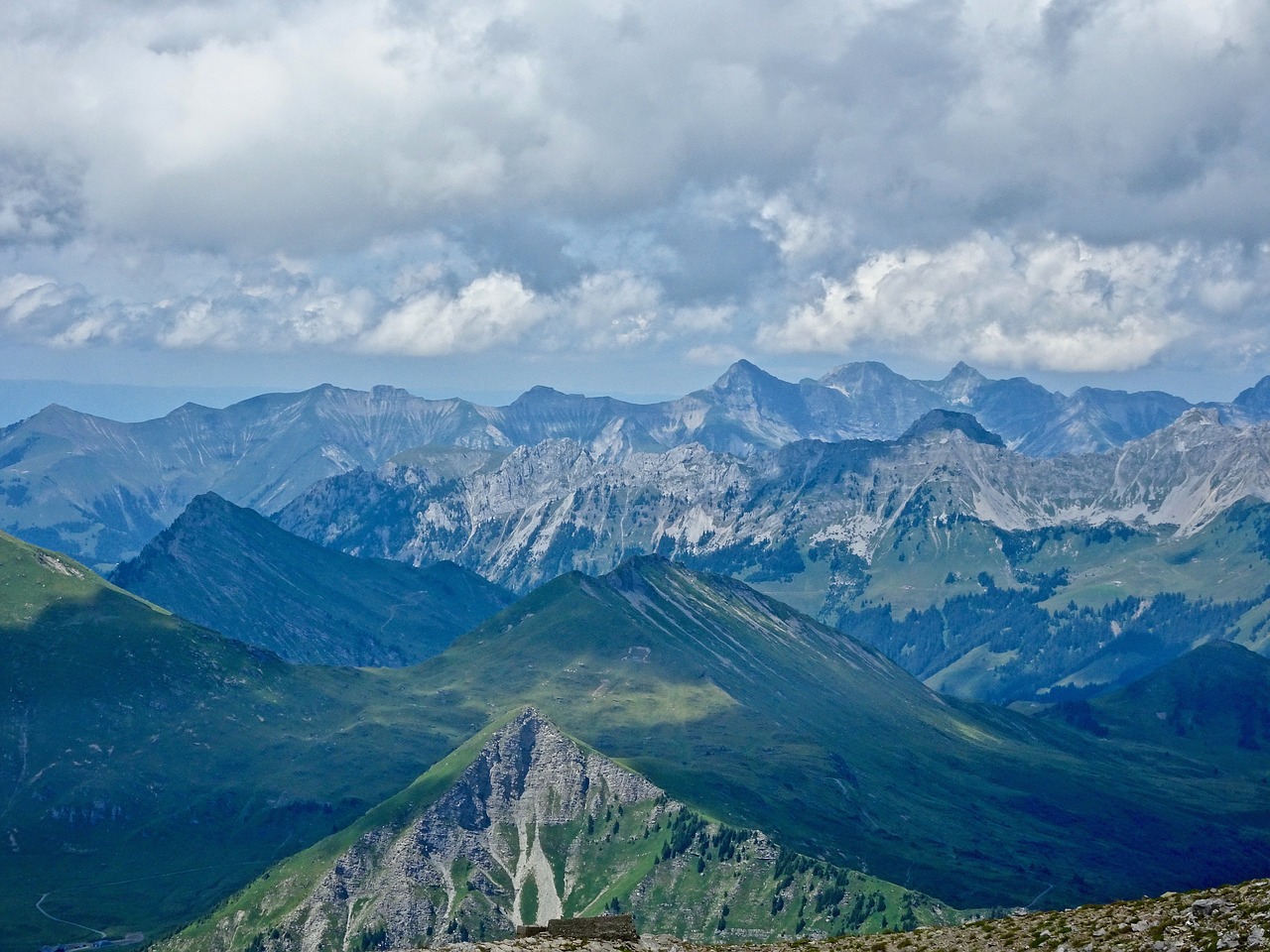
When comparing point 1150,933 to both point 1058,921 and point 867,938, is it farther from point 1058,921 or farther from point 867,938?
point 867,938

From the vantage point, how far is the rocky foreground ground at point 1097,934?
96.9 metres

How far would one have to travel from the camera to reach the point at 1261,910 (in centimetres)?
9694

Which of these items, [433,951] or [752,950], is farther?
[752,950]

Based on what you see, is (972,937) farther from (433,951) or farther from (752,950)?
(433,951)

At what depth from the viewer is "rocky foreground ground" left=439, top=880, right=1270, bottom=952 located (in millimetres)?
96875

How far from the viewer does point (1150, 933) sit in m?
99.4

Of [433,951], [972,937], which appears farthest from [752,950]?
[433,951]

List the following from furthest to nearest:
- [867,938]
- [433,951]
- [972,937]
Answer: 1. [867,938]
2. [972,937]
3. [433,951]

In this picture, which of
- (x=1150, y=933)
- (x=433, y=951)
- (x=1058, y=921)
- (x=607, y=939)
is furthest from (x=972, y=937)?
(x=433, y=951)

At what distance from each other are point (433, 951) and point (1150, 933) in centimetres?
4910

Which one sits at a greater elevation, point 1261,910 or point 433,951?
point 1261,910

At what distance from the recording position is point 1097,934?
338 feet

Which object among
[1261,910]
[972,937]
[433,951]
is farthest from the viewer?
[972,937]

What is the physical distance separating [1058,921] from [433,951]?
45.9 metres
